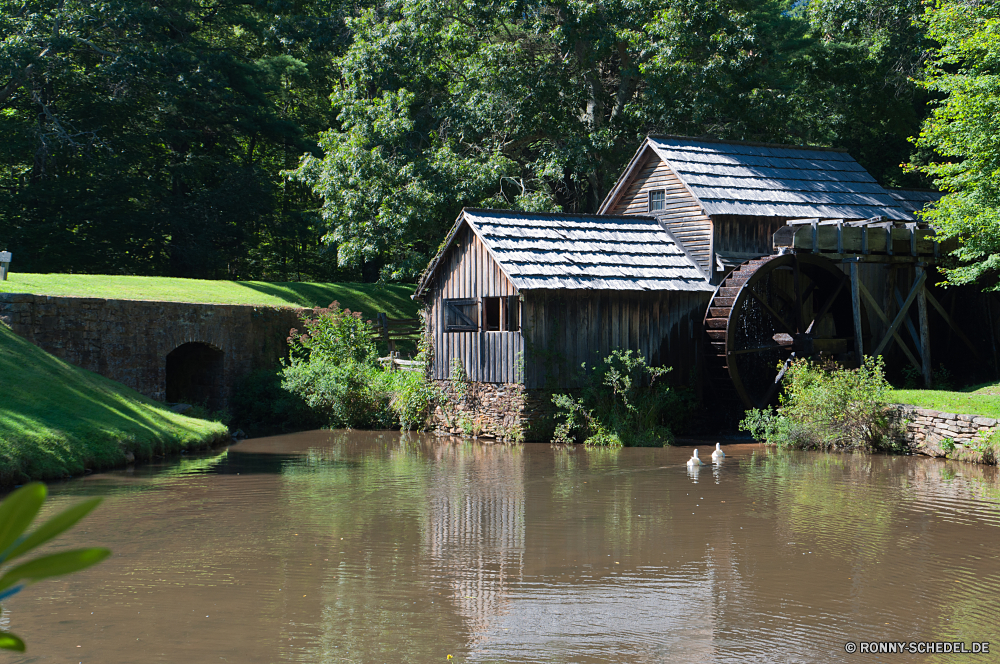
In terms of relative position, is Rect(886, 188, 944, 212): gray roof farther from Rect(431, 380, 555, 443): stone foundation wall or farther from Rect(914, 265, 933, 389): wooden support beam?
Rect(431, 380, 555, 443): stone foundation wall

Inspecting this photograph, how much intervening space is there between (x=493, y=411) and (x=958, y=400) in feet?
29.4

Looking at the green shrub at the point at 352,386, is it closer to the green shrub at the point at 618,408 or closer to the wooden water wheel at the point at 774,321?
the green shrub at the point at 618,408

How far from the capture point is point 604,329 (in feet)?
64.4

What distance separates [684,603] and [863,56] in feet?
88.9

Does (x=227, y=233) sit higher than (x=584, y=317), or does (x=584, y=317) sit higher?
(x=227, y=233)

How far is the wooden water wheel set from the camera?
63.8 ft

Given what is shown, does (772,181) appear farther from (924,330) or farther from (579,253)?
(579,253)

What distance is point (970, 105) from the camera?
734 inches

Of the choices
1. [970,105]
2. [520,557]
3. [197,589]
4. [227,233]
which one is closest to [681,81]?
[970,105]

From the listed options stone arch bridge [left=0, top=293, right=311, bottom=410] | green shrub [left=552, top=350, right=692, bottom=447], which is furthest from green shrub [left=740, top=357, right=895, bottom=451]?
stone arch bridge [left=0, top=293, right=311, bottom=410]

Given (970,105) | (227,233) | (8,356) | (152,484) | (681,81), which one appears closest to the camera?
(152,484)

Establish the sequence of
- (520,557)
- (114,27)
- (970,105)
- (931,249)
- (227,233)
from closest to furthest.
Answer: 1. (520,557)
2. (970,105)
3. (931,249)
4. (114,27)
5. (227,233)

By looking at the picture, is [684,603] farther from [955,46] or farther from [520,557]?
[955,46]

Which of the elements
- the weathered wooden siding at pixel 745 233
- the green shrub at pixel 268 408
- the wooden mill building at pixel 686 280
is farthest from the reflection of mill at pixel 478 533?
the weathered wooden siding at pixel 745 233
